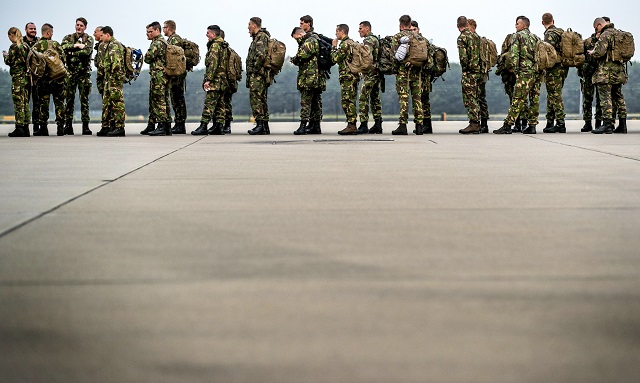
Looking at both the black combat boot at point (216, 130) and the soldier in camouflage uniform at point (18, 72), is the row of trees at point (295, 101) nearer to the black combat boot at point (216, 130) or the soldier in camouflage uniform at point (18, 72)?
the black combat boot at point (216, 130)

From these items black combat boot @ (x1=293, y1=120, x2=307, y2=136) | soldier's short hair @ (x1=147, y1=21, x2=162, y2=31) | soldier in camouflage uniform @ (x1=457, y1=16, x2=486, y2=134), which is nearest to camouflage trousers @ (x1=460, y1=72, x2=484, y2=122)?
soldier in camouflage uniform @ (x1=457, y1=16, x2=486, y2=134)

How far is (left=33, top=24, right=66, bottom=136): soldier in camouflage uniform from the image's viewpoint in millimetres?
18359

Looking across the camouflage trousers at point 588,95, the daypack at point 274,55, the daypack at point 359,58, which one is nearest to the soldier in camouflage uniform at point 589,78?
the camouflage trousers at point 588,95

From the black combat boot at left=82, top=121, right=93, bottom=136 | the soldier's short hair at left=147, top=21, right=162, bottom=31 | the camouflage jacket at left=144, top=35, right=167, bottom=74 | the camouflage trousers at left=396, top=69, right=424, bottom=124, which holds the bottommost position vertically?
the black combat boot at left=82, top=121, right=93, bottom=136

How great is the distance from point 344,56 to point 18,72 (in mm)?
5867

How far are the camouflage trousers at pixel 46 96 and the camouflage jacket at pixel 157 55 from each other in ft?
5.56

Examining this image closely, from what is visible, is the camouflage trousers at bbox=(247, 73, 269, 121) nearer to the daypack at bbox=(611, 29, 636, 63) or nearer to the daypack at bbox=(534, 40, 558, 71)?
the daypack at bbox=(534, 40, 558, 71)

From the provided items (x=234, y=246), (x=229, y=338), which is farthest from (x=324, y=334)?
(x=234, y=246)

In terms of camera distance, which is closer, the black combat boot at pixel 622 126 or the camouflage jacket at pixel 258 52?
the black combat boot at pixel 622 126

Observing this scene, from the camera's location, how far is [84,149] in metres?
13.4

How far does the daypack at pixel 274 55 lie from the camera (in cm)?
1936

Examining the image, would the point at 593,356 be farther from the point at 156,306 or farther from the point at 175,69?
the point at 175,69

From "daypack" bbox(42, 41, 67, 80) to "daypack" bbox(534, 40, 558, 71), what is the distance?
27.7ft

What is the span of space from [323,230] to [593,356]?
8.04 feet
